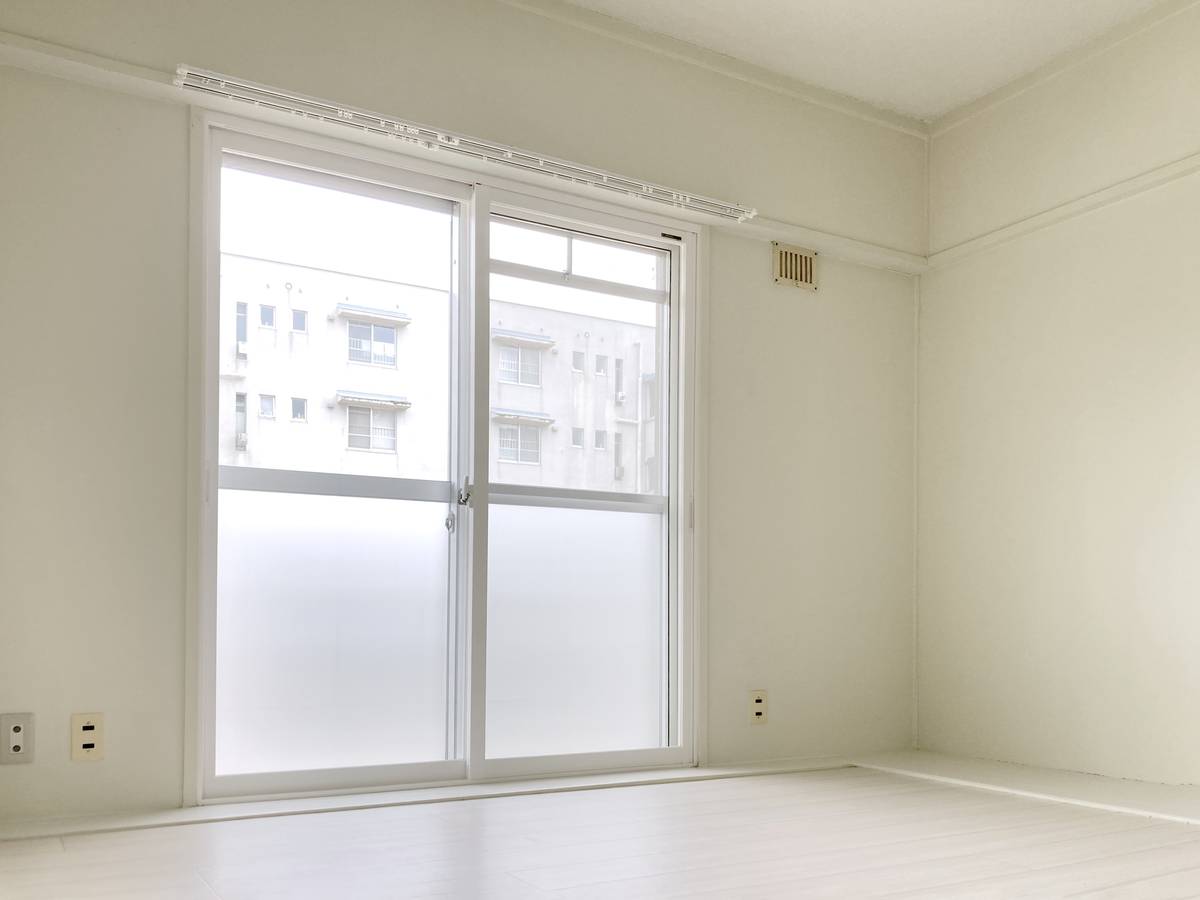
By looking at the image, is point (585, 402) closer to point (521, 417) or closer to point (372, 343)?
point (521, 417)

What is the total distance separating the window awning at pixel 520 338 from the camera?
13.7 ft

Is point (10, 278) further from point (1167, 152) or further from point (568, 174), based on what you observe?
point (1167, 152)

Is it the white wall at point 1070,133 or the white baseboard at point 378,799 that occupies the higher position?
the white wall at point 1070,133

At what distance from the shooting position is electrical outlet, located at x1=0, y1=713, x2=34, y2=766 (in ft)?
10.2

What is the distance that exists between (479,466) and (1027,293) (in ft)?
8.64

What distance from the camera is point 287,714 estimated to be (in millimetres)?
3609

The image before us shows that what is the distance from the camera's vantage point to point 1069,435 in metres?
4.57

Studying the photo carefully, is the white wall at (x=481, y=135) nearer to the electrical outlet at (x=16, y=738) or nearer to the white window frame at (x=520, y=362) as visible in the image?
the electrical outlet at (x=16, y=738)

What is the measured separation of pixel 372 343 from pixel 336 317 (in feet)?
0.52

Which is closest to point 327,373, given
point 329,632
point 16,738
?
point 329,632

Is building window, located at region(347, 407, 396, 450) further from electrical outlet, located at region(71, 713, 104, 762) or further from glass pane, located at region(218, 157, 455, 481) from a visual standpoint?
electrical outlet, located at region(71, 713, 104, 762)

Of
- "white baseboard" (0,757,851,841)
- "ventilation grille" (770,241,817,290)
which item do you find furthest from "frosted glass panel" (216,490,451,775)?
"ventilation grille" (770,241,817,290)

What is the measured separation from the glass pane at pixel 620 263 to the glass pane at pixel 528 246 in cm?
7

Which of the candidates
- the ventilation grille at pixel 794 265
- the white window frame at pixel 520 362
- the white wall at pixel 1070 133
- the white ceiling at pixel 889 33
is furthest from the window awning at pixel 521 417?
the white wall at pixel 1070 133
